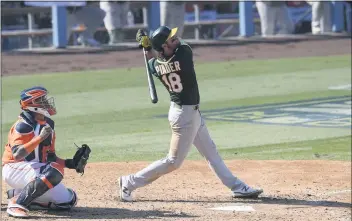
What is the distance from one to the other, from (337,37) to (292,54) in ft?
16.8

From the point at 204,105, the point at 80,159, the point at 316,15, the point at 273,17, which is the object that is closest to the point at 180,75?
the point at 80,159

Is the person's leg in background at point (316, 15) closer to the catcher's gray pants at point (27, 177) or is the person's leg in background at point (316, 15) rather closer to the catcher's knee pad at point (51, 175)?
the catcher's gray pants at point (27, 177)

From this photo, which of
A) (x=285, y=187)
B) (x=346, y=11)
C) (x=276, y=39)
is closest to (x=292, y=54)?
(x=276, y=39)

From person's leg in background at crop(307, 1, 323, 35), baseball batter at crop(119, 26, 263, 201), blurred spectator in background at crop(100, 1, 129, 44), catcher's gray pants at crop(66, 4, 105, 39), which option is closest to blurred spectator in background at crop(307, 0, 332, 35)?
person's leg in background at crop(307, 1, 323, 35)

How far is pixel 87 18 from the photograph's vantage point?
92.2ft

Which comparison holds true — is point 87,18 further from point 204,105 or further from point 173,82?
point 173,82

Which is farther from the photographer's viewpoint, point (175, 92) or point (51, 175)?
point (175, 92)

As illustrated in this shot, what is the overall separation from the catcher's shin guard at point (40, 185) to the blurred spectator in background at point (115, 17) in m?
19.3

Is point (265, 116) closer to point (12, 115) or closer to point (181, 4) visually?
point (12, 115)

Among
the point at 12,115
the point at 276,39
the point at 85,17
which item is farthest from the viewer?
the point at 276,39

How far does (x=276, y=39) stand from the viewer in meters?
30.2

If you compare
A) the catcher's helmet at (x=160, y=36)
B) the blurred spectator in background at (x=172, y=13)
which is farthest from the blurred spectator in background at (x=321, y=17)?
the catcher's helmet at (x=160, y=36)

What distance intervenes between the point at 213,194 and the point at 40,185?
216 cm

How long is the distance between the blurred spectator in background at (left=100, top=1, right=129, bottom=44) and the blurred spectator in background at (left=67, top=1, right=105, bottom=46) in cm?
32
